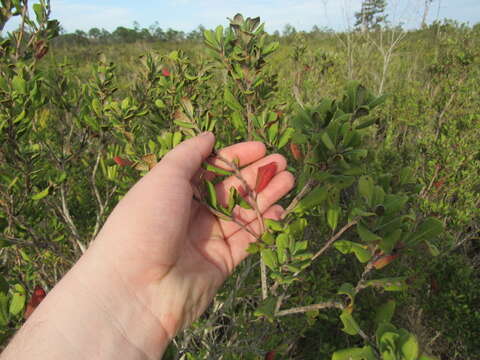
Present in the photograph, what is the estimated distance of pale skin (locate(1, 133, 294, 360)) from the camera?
3.75 feet

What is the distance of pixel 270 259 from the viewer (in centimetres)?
109

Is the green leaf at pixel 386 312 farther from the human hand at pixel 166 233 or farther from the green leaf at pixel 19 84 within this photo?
the green leaf at pixel 19 84

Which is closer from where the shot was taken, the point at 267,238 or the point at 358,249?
the point at 358,249

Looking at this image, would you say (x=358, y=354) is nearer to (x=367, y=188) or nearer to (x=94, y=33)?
(x=367, y=188)

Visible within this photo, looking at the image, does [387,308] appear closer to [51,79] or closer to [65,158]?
[65,158]

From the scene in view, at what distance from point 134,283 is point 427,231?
1.07m

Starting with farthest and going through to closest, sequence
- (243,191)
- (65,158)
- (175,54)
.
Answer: (65,158) < (175,54) < (243,191)

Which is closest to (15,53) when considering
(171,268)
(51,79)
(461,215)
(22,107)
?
(51,79)

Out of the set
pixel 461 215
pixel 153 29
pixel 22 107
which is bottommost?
pixel 461 215

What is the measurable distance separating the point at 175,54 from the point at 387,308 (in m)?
1.46

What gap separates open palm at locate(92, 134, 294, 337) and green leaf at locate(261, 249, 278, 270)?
38 centimetres

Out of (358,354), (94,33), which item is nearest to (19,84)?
(358,354)

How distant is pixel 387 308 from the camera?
3.29 feet

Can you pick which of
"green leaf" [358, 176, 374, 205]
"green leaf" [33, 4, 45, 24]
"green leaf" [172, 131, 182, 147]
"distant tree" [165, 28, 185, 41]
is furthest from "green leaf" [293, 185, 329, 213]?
"distant tree" [165, 28, 185, 41]
